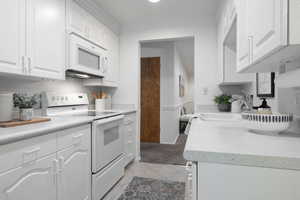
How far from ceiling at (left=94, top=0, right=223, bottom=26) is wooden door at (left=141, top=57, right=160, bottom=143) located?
1359 mm

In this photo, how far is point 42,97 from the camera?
6.14ft

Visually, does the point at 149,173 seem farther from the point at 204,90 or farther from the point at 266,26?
the point at 266,26

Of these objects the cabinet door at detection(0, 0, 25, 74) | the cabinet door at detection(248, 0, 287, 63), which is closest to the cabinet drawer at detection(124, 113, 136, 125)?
the cabinet door at detection(0, 0, 25, 74)

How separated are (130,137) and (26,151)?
189cm

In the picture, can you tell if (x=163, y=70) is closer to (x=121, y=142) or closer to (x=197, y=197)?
(x=121, y=142)

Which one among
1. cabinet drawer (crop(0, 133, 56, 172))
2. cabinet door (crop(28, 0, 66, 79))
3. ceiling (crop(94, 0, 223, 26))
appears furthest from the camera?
ceiling (crop(94, 0, 223, 26))

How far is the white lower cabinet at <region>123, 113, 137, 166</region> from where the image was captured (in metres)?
2.66

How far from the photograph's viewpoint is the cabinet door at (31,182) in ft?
3.06

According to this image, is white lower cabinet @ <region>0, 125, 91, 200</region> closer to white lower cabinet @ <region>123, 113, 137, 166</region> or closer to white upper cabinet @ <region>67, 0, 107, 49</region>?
white lower cabinet @ <region>123, 113, 137, 166</region>

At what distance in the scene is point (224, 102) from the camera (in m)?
2.48

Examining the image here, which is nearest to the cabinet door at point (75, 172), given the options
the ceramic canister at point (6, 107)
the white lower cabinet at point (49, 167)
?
the white lower cabinet at point (49, 167)

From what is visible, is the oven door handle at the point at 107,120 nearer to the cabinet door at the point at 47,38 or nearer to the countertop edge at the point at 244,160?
the cabinet door at the point at 47,38

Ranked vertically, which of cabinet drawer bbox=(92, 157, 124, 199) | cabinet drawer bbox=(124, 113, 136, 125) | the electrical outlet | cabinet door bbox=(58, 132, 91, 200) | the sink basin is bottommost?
cabinet drawer bbox=(92, 157, 124, 199)

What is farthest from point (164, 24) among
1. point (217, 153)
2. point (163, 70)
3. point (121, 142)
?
point (217, 153)
